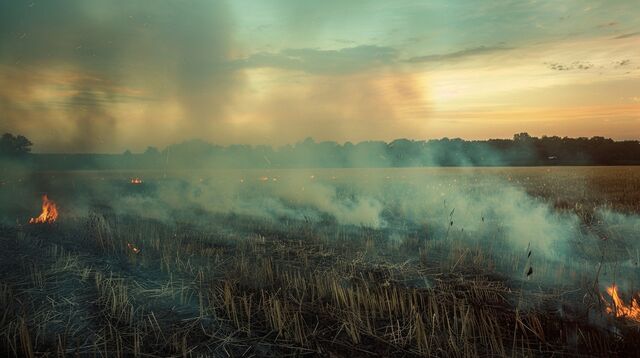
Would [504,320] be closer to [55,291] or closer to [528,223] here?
[55,291]

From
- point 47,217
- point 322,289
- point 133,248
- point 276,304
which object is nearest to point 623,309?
point 322,289

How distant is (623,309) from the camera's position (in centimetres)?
738

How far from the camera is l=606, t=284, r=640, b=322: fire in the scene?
7.09 m

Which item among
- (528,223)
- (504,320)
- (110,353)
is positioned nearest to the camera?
(110,353)

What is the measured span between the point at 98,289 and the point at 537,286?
8.94 m

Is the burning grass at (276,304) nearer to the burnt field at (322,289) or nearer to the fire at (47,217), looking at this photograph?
the burnt field at (322,289)

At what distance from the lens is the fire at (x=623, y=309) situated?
7094 millimetres

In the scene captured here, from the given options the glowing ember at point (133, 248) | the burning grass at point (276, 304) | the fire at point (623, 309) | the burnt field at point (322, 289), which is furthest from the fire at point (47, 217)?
the fire at point (623, 309)

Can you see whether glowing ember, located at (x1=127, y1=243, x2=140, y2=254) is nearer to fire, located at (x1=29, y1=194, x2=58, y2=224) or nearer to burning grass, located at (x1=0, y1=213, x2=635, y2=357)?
burning grass, located at (x1=0, y1=213, x2=635, y2=357)

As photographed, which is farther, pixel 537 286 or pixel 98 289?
pixel 537 286

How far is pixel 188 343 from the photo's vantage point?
6211 millimetres

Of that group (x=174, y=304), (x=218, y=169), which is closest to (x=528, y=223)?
(x=174, y=304)

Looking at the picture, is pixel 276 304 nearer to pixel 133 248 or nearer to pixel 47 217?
pixel 133 248

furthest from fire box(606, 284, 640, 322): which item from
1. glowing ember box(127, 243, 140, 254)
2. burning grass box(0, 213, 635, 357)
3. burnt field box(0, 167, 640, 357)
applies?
glowing ember box(127, 243, 140, 254)
